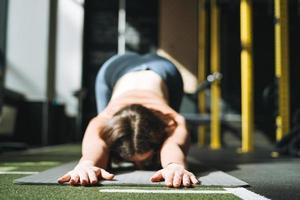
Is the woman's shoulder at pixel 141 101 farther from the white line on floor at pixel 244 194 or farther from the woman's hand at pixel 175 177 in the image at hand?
the white line on floor at pixel 244 194

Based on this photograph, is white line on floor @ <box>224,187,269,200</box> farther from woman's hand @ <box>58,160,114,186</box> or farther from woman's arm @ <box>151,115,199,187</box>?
woman's hand @ <box>58,160,114,186</box>

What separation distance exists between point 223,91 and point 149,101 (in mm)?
3870

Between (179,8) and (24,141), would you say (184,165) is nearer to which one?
(24,141)

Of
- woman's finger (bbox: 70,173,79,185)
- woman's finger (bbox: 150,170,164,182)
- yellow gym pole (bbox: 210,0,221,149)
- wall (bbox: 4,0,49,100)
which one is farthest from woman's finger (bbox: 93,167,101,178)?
wall (bbox: 4,0,49,100)

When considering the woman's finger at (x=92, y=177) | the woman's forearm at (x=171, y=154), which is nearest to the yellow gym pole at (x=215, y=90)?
the woman's forearm at (x=171, y=154)

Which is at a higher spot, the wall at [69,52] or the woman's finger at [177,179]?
the wall at [69,52]

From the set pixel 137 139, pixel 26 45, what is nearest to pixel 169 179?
pixel 137 139

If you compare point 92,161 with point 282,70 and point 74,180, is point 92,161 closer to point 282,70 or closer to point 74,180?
point 74,180

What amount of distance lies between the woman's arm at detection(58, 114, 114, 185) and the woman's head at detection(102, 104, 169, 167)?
5cm

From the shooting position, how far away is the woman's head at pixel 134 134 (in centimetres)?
173

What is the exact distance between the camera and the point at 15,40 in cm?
522

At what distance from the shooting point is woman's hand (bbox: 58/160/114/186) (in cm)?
145

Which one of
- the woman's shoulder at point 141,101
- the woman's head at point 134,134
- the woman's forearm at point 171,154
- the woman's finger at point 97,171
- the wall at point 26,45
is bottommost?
the woman's finger at point 97,171

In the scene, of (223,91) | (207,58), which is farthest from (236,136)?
(207,58)
